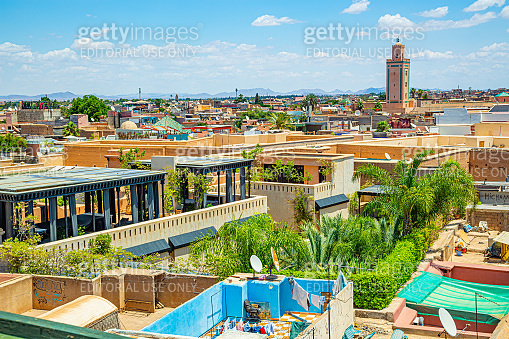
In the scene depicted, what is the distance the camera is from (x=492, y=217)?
24359 mm

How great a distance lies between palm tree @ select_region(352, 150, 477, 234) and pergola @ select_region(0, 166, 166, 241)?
30.1 feet

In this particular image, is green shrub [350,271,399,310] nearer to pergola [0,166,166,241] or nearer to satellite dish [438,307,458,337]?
satellite dish [438,307,458,337]

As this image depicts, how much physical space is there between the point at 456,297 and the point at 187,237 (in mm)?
8618

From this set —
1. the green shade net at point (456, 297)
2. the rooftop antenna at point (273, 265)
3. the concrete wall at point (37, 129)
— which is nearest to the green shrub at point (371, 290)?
the green shade net at point (456, 297)

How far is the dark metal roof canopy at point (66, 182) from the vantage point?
1489 centimetres

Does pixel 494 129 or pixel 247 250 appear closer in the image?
pixel 247 250

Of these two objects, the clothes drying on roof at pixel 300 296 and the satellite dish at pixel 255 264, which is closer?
the clothes drying on roof at pixel 300 296

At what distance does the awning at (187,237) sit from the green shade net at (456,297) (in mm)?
7010

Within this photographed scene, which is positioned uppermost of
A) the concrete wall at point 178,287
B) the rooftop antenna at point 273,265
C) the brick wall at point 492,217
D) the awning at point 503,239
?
the rooftop antenna at point 273,265

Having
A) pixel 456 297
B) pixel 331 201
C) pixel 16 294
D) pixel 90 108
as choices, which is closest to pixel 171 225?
pixel 16 294

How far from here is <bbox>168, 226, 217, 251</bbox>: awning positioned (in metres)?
18.2

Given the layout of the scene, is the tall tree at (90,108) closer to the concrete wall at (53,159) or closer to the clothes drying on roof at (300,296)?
the concrete wall at (53,159)

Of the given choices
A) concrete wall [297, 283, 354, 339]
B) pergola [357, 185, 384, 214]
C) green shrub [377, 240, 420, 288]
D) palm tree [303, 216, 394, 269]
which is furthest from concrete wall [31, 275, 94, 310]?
pergola [357, 185, 384, 214]

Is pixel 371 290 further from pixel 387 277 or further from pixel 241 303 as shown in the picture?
pixel 241 303
